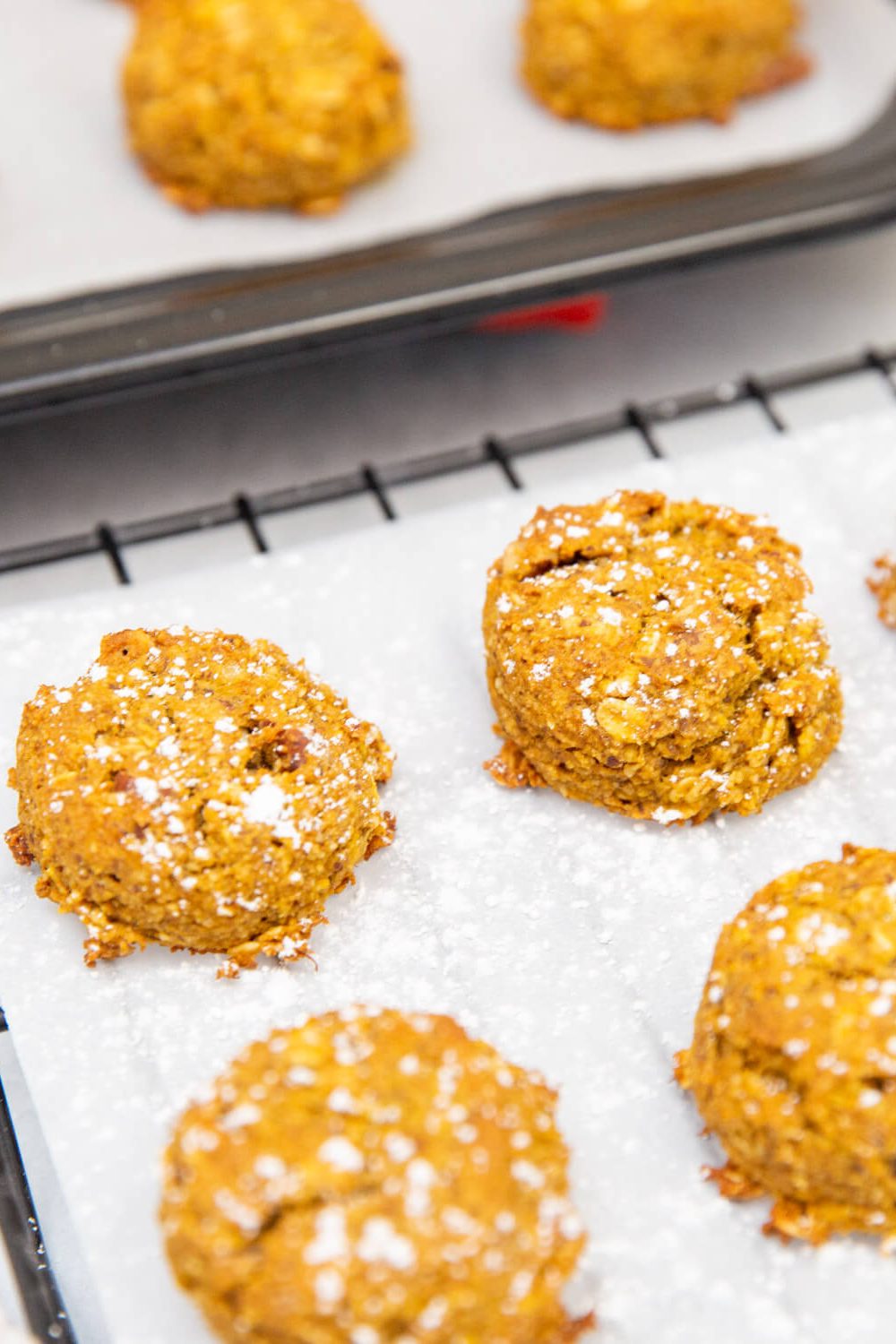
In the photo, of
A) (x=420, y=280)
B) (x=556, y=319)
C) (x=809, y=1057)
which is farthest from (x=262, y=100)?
(x=809, y=1057)

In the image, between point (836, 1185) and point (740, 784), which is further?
point (740, 784)

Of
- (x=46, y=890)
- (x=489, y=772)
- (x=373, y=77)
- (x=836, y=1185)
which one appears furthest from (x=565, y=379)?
(x=836, y=1185)

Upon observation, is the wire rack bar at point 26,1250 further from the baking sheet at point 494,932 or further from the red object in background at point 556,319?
the red object in background at point 556,319

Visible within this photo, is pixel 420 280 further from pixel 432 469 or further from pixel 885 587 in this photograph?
pixel 885 587

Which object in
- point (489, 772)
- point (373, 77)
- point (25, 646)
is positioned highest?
point (373, 77)

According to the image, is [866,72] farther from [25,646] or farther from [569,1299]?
[569,1299]

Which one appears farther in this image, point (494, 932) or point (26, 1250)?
point (494, 932)

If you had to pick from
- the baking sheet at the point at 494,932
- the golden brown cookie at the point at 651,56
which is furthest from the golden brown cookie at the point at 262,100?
the baking sheet at the point at 494,932
